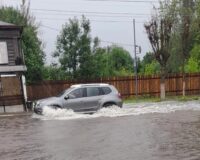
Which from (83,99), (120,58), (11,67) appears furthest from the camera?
(120,58)

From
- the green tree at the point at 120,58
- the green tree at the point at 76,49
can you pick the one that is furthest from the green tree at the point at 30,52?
the green tree at the point at 120,58

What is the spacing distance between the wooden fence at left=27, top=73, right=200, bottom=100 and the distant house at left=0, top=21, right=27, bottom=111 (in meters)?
4.47

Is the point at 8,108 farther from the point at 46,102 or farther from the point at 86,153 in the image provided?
the point at 86,153

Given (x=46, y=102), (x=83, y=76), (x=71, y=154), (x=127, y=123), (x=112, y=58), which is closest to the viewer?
(x=71, y=154)

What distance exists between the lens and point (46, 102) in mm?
23984

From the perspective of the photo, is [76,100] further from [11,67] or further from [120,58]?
[120,58]

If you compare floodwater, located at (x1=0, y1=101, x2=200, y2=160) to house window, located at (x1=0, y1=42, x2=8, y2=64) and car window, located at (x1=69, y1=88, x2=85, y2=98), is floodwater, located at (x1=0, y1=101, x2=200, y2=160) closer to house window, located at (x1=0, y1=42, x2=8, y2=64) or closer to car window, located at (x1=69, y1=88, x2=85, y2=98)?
car window, located at (x1=69, y1=88, x2=85, y2=98)

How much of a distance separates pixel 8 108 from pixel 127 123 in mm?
13076

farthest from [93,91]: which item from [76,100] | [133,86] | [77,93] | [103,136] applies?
[133,86]

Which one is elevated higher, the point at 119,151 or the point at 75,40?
the point at 75,40

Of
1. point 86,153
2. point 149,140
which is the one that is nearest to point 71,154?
point 86,153

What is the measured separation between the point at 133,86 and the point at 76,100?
16773mm

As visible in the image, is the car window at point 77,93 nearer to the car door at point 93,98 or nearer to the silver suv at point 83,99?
the silver suv at point 83,99

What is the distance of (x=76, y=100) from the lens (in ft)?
80.2
